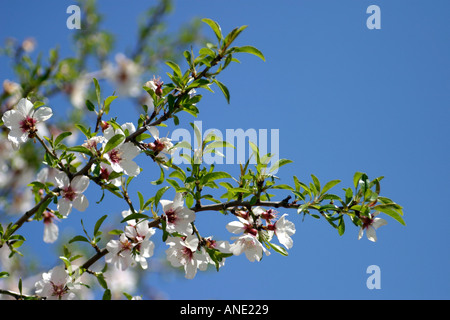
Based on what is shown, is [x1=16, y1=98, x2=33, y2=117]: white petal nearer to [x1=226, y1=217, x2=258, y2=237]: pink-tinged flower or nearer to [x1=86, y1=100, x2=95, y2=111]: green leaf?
[x1=86, y1=100, x2=95, y2=111]: green leaf

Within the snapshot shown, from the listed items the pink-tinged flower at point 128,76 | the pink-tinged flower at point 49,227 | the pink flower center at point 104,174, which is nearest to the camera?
the pink flower center at point 104,174

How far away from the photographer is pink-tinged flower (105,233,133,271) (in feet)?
5.30

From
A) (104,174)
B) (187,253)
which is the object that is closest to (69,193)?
(104,174)

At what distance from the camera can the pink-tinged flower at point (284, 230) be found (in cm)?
147

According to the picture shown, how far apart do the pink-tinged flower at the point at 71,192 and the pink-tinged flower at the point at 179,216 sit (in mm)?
321

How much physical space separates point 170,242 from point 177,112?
1.54 ft

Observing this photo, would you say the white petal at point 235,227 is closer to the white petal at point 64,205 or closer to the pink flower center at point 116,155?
the pink flower center at point 116,155

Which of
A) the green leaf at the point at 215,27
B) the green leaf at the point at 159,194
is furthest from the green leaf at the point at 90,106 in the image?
the green leaf at the point at 215,27

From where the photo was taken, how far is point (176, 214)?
57.5 inches

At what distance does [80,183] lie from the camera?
154 cm
